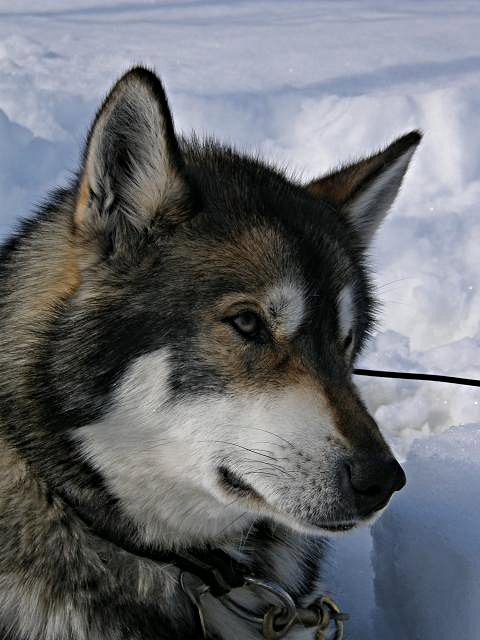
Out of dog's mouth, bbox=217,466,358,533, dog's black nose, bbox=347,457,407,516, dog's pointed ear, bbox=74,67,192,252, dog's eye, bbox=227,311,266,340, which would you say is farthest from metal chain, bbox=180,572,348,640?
dog's pointed ear, bbox=74,67,192,252

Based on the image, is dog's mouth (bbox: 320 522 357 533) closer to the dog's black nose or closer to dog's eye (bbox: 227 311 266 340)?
the dog's black nose

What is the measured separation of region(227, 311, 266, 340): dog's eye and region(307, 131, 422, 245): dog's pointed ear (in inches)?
21.2

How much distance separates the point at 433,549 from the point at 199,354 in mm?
965

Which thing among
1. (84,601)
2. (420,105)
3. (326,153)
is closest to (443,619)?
(84,601)

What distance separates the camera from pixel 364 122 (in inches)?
209

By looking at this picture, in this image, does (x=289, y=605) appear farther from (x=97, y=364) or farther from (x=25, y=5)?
(x=25, y=5)

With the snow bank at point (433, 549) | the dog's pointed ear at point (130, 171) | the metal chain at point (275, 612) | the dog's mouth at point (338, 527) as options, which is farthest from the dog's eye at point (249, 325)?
the snow bank at point (433, 549)

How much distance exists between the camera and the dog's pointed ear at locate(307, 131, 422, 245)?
223cm

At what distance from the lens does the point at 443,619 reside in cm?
229

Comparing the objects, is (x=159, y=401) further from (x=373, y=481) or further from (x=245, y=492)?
(x=373, y=481)

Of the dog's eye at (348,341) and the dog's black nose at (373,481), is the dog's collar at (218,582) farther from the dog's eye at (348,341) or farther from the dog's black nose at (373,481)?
the dog's eye at (348,341)

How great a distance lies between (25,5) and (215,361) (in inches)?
282

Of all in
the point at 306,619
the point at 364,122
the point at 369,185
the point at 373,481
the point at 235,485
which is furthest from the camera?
the point at 364,122

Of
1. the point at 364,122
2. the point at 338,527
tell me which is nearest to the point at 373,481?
the point at 338,527
